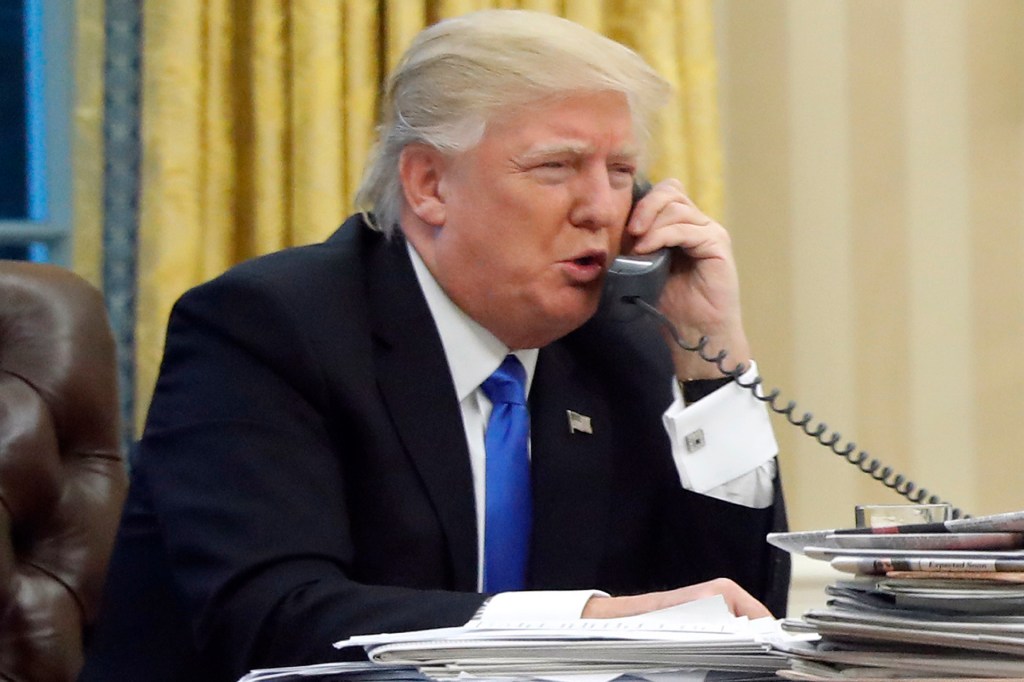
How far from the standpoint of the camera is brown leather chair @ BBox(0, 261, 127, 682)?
166 centimetres

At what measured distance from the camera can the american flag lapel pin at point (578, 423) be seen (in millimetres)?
1686

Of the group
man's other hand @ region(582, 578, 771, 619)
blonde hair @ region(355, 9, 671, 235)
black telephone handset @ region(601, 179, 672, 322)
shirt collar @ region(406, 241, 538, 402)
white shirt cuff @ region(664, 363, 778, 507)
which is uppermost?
blonde hair @ region(355, 9, 671, 235)

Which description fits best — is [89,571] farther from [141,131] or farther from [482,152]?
[141,131]

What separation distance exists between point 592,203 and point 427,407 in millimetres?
330

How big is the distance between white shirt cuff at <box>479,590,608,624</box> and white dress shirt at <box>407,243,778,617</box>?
0.54 metres

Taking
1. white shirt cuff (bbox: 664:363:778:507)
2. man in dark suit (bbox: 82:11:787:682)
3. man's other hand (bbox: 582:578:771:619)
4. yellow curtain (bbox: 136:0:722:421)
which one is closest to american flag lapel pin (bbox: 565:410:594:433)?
man in dark suit (bbox: 82:11:787:682)

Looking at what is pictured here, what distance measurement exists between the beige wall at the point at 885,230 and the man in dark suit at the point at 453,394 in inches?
34.4

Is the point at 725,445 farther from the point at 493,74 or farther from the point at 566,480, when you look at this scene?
the point at 493,74

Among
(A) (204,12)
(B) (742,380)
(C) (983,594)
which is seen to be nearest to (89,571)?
(B) (742,380)

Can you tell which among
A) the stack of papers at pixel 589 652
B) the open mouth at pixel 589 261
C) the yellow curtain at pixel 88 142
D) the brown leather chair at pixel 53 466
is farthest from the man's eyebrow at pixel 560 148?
the yellow curtain at pixel 88 142

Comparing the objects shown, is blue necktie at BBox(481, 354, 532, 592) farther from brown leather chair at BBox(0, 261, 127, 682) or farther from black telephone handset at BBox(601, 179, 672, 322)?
brown leather chair at BBox(0, 261, 127, 682)

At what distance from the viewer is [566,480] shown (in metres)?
1.63

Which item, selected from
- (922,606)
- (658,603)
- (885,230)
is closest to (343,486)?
(658,603)

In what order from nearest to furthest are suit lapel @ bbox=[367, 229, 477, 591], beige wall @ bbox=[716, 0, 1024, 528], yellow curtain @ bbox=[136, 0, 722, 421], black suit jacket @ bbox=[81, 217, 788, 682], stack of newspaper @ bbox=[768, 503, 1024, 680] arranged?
stack of newspaper @ bbox=[768, 503, 1024, 680]
black suit jacket @ bbox=[81, 217, 788, 682]
suit lapel @ bbox=[367, 229, 477, 591]
yellow curtain @ bbox=[136, 0, 722, 421]
beige wall @ bbox=[716, 0, 1024, 528]
